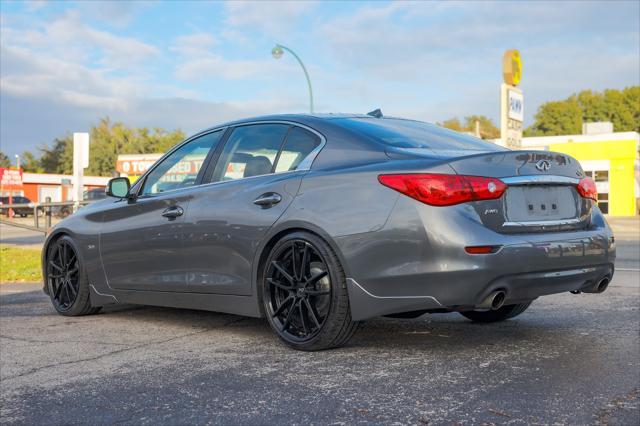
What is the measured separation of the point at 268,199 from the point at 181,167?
4.49 feet

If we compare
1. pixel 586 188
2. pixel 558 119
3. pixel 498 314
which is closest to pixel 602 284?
pixel 586 188

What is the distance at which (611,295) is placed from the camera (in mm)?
7141

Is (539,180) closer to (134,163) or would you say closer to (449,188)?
(449,188)

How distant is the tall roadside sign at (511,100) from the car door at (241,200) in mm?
18520

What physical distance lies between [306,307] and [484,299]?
3.47 feet

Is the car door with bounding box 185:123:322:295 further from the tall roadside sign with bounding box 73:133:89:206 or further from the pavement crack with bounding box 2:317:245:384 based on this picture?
the tall roadside sign with bounding box 73:133:89:206

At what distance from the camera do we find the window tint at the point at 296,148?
475 cm

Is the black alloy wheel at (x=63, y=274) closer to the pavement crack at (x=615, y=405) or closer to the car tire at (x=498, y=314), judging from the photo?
the car tire at (x=498, y=314)

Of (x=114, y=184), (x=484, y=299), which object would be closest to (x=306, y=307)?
(x=484, y=299)

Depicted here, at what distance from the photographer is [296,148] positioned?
4.83 meters

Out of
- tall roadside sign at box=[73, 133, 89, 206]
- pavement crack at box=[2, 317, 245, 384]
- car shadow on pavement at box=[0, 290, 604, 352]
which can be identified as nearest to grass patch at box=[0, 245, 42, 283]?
tall roadside sign at box=[73, 133, 89, 206]

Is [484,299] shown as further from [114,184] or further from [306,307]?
[114,184]

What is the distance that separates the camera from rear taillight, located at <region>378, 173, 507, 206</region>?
3973 mm

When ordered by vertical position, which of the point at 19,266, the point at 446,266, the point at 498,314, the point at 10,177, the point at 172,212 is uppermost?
the point at 10,177
